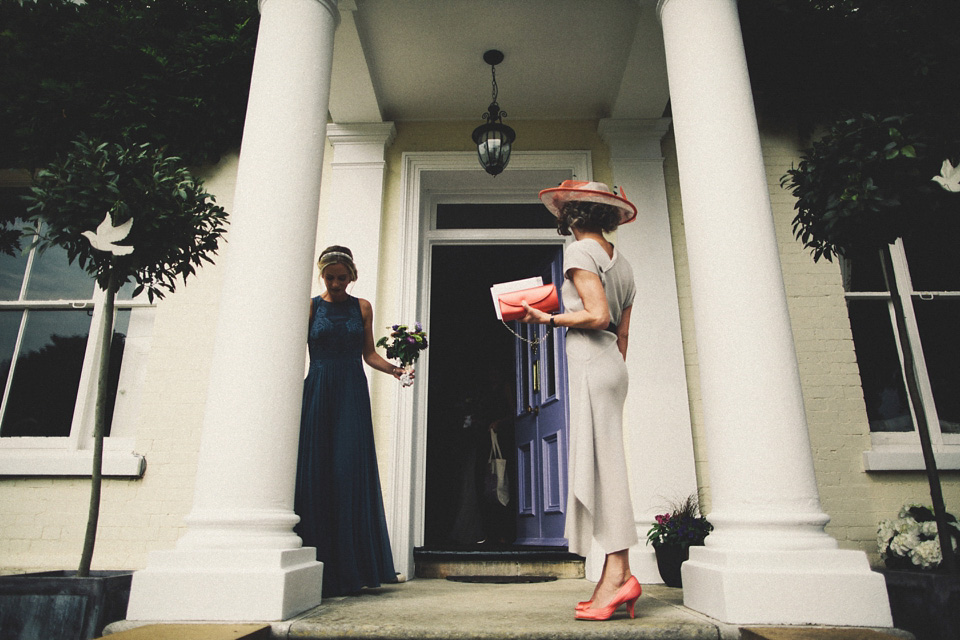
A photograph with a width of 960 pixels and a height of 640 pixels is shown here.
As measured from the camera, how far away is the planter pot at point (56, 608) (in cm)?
217

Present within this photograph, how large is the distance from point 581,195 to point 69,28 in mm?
4183

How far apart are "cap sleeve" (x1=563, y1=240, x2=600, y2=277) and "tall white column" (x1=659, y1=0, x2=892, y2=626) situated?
0.60 m

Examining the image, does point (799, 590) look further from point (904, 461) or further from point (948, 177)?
point (904, 461)

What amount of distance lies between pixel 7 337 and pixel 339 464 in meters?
3.37

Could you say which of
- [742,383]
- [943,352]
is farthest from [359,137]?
[943,352]

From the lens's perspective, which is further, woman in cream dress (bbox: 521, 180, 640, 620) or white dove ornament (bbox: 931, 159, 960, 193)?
white dove ornament (bbox: 931, 159, 960, 193)

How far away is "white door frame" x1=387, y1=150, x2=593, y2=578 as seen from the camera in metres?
3.91

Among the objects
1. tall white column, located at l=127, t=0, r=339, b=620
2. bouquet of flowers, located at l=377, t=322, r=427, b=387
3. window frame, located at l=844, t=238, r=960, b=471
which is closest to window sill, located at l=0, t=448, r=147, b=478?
tall white column, located at l=127, t=0, r=339, b=620

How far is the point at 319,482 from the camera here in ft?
9.59

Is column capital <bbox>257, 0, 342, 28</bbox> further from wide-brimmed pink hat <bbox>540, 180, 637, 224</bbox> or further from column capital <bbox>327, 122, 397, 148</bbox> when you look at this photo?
wide-brimmed pink hat <bbox>540, 180, 637, 224</bbox>

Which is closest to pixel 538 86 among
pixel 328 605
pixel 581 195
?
pixel 581 195

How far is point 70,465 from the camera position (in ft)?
12.8

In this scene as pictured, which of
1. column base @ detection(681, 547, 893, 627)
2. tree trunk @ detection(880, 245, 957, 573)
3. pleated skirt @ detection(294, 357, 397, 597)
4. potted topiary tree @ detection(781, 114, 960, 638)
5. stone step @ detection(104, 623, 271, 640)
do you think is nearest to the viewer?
stone step @ detection(104, 623, 271, 640)

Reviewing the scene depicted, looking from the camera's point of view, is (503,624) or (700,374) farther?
(700,374)
